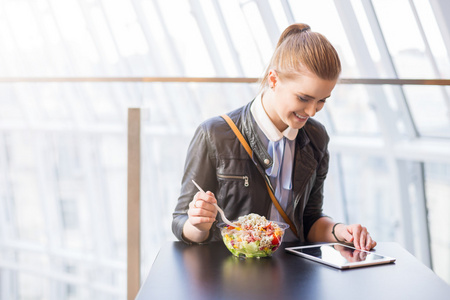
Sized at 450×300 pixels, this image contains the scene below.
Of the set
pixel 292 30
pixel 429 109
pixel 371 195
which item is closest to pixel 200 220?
pixel 292 30

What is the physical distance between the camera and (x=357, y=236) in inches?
55.8

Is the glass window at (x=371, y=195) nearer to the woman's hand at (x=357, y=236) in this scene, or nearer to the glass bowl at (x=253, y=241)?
the woman's hand at (x=357, y=236)

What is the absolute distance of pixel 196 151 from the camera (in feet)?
5.30

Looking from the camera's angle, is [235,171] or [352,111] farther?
[352,111]

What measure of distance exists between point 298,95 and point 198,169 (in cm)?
36

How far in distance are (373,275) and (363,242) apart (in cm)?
26

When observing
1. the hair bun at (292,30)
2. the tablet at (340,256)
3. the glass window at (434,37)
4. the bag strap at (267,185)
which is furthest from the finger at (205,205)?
the glass window at (434,37)

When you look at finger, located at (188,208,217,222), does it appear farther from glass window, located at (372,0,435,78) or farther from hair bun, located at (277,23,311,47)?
glass window, located at (372,0,435,78)

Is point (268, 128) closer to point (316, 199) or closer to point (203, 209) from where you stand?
point (316, 199)

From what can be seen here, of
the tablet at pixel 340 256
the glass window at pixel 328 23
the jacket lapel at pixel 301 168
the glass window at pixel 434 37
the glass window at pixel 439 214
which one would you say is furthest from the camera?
the glass window at pixel 439 214

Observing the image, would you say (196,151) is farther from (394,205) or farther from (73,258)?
(73,258)

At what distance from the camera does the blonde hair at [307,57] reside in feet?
4.86

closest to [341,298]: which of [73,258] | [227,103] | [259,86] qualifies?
[259,86]

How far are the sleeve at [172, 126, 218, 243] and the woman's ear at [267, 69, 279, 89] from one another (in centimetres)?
24
